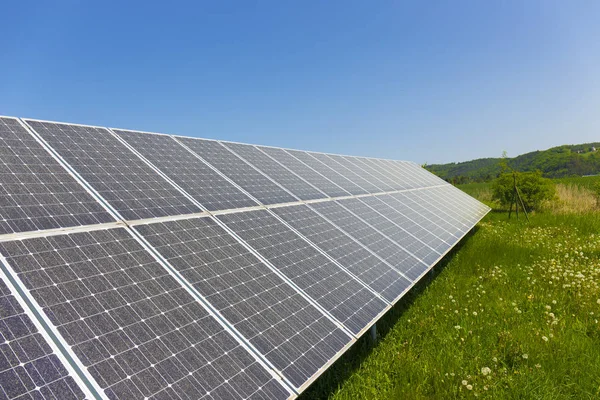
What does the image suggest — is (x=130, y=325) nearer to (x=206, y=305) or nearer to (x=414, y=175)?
(x=206, y=305)

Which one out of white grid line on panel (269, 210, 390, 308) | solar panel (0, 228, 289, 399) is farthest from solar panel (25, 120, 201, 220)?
white grid line on panel (269, 210, 390, 308)

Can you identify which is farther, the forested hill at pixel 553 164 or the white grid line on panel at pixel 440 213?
the forested hill at pixel 553 164

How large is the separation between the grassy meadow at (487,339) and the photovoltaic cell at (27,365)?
3710 mm

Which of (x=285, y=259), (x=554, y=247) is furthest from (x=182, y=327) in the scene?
(x=554, y=247)

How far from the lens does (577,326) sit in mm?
7484

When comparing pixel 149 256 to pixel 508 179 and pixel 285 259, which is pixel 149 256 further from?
pixel 508 179

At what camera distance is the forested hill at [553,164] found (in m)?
116

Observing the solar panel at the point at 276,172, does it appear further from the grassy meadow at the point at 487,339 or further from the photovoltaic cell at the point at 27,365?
the photovoltaic cell at the point at 27,365

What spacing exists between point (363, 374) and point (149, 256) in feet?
12.2

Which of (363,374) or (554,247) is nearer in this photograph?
(363,374)

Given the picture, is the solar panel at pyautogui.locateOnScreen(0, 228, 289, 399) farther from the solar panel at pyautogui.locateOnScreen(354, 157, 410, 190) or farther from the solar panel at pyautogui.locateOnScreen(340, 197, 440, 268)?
the solar panel at pyautogui.locateOnScreen(354, 157, 410, 190)

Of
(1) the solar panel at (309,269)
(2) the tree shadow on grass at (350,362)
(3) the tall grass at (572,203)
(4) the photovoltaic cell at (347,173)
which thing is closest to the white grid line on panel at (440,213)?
(4) the photovoltaic cell at (347,173)

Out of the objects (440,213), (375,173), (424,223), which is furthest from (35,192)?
(375,173)

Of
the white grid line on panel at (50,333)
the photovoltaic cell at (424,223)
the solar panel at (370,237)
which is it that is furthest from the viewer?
the photovoltaic cell at (424,223)
